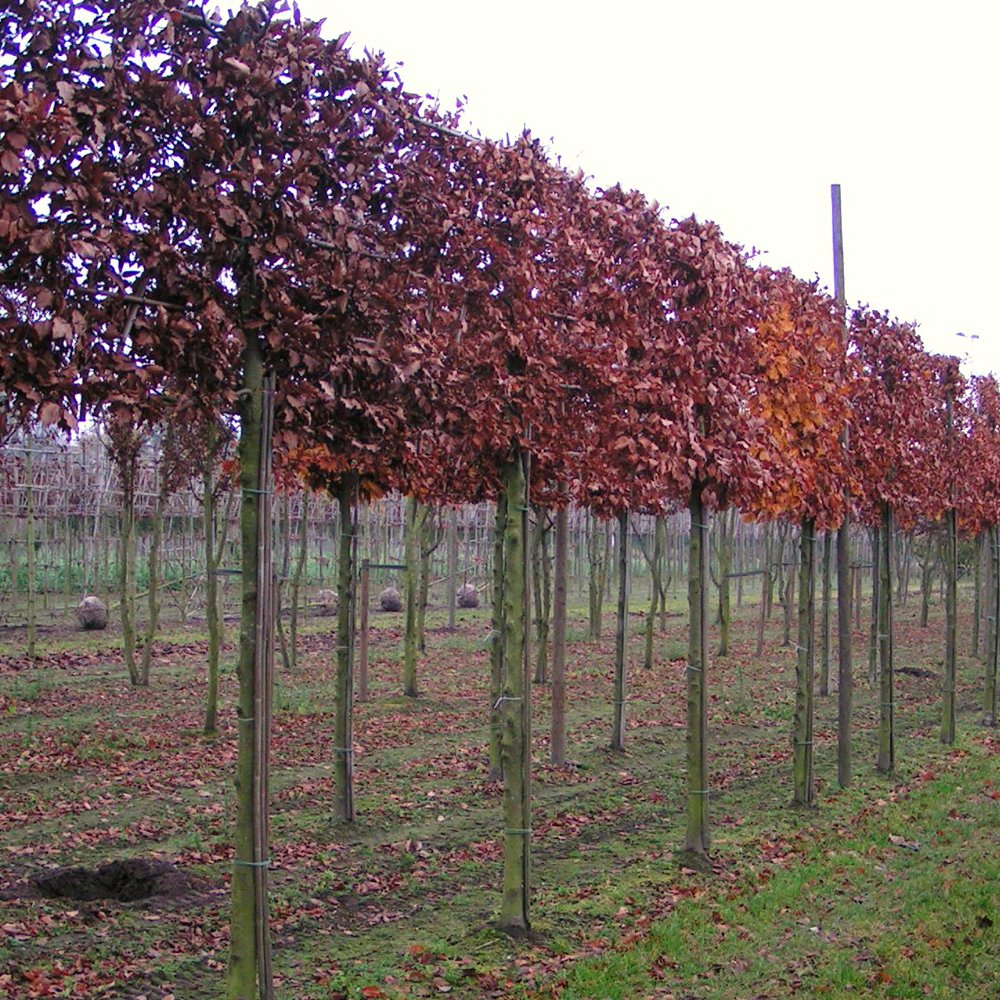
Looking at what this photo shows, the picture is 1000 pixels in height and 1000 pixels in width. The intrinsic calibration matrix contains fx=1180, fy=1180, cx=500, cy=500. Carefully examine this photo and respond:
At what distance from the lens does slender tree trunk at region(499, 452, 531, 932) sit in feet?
23.4

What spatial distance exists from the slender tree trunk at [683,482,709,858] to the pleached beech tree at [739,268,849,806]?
Result: 1.68 feet

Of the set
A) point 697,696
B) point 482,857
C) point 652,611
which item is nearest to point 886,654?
point 697,696

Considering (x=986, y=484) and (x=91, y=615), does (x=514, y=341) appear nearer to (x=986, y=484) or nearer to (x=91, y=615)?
(x=986, y=484)

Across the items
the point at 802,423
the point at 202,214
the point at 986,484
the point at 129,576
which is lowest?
the point at 129,576

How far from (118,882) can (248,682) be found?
3.30 m

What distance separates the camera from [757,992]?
6.29m

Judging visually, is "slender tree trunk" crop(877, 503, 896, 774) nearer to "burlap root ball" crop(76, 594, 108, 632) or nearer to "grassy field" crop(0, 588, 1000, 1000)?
"grassy field" crop(0, 588, 1000, 1000)

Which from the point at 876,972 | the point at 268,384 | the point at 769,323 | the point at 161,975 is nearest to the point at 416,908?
the point at 161,975

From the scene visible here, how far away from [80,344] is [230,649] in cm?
1949

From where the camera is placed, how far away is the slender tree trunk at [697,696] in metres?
9.02

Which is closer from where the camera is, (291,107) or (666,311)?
(291,107)

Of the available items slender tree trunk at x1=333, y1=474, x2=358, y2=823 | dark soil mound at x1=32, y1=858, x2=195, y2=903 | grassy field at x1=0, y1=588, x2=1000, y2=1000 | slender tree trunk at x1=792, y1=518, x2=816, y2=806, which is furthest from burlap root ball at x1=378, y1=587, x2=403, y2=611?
dark soil mound at x1=32, y1=858, x2=195, y2=903

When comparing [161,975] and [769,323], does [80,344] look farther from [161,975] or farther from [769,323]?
[769,323]

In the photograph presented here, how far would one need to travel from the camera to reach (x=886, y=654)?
13.2 m
